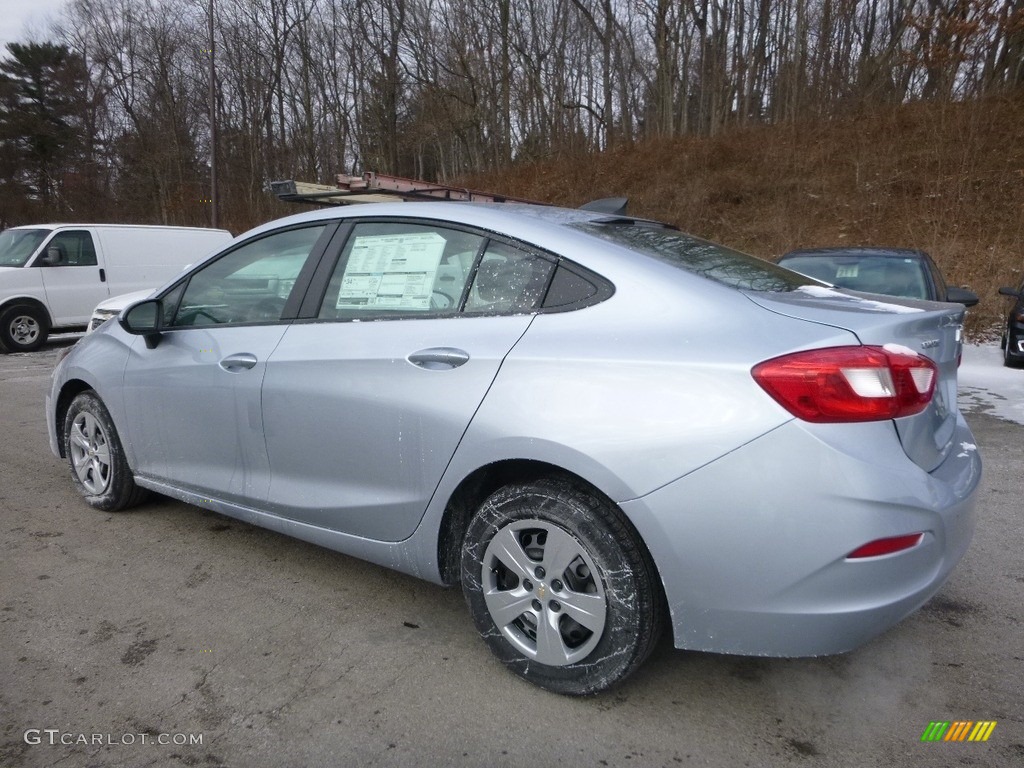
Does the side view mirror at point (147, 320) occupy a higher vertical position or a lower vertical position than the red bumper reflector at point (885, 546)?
higher

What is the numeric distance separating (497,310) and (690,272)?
649mm

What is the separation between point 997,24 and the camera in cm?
1808

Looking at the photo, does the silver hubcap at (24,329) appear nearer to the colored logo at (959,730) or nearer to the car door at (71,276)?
the car door at (71,276)

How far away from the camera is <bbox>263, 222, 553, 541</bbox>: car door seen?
2.66 m

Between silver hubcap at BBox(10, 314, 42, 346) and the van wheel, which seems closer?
the van wheel

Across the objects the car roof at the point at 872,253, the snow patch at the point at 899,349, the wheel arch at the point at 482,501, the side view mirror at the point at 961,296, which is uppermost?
the snow patch at the point at 899,349

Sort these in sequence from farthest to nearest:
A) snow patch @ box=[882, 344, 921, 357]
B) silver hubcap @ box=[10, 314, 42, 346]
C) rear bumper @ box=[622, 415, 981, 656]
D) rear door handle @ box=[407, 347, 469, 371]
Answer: silver hubcap @ box=[10, 314, 42, 346] → rear door handle @ box=[407, 347, 469, 371] → snow patch @ box=[882, 344, 921, 357] → rear bumper @ box=[622, 415, 981, 656]

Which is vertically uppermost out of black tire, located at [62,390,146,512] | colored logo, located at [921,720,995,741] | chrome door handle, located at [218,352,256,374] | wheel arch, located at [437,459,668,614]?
chrome door handle, located at [218,352,256,374]

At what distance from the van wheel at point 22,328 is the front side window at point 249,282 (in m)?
9.92

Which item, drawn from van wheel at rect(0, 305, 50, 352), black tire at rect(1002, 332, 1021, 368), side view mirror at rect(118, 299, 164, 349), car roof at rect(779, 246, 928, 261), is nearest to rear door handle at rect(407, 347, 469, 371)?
side view mirror at rect(118, 299, 164, 349)

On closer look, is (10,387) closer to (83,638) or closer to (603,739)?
(83,638)

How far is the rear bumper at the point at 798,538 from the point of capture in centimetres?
209

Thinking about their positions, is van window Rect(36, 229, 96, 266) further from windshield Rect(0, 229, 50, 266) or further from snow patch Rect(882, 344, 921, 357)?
snow patch Rect(882, 344, 921, 357)

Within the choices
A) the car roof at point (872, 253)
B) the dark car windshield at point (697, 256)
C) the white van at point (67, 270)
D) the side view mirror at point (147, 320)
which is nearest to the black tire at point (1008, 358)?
the car roof at point (872, 253)
